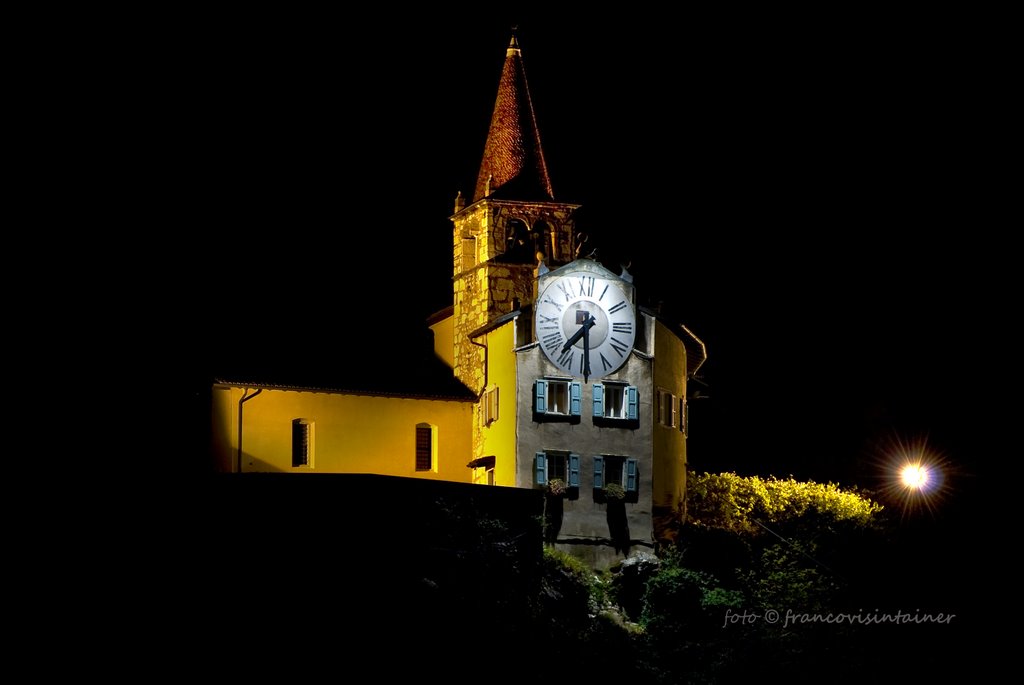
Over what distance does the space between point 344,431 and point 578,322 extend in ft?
25.2

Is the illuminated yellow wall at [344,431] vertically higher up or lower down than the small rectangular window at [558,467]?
higher up

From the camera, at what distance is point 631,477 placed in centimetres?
7119

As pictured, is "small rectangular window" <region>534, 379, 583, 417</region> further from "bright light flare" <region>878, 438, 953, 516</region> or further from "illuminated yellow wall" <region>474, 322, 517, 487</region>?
"bright light flare" <region>878, 438, 953, 516</region>

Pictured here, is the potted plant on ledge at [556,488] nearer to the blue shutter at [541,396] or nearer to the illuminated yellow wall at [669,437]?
the blue shutter at [541,396]

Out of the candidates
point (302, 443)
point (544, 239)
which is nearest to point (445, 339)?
point (544, 239)

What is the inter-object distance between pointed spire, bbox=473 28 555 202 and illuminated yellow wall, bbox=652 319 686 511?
5.84 meters

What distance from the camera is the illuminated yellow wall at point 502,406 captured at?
71.4 metres

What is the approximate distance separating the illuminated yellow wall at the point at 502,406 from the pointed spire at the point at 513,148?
4.82 m

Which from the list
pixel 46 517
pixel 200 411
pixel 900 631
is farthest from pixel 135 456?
pixel 900 631

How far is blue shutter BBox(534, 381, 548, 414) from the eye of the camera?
70.9 meters

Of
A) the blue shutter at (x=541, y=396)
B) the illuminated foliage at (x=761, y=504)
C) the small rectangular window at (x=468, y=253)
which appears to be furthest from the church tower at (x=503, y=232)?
the illuminated foliage at (x=761, y=504)

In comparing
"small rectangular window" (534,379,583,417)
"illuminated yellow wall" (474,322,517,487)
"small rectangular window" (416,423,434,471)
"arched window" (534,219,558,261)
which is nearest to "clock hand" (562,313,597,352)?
"small rectangular window" (534,379,583,417)

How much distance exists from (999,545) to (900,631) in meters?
4.11

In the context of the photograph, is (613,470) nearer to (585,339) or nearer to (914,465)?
(585,339)
